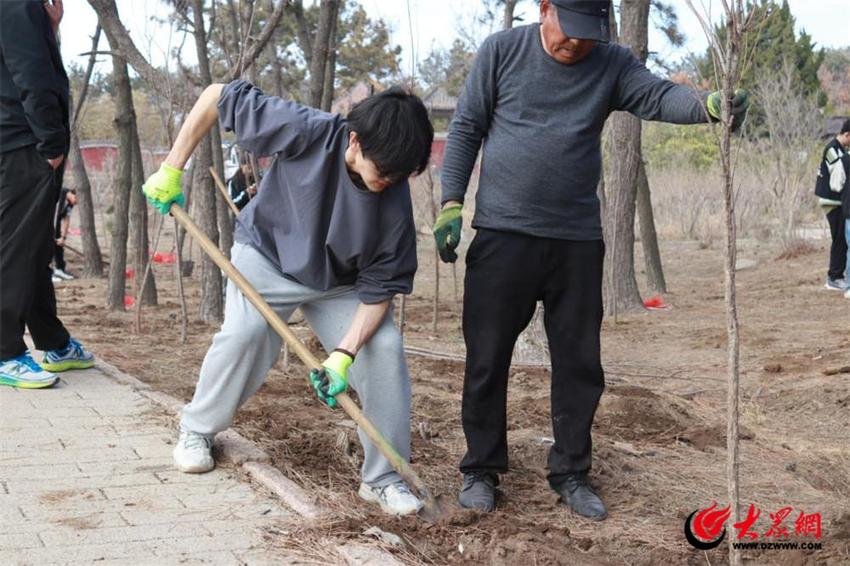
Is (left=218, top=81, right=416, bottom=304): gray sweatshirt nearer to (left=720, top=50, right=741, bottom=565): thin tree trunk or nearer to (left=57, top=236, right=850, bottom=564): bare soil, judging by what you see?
(left=57, top=236, right=850, bottom=564): bare soil

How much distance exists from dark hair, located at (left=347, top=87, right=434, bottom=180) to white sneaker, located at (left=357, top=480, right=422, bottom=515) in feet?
A: 3.69

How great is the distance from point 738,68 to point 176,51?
625 cm

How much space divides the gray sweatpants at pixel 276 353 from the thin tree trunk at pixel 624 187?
6.43m

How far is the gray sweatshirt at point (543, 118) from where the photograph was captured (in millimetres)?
3736

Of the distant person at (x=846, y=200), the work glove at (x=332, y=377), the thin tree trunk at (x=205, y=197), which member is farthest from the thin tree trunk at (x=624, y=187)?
the work glove at (x=332, y=377)

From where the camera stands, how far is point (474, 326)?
12.8ft

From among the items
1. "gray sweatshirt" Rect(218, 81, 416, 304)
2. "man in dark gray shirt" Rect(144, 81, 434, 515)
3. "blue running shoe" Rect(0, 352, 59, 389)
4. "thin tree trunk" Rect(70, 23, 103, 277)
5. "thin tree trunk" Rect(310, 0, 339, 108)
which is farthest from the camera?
"thin tree trunk" Rect(70, 23, 103, 277)

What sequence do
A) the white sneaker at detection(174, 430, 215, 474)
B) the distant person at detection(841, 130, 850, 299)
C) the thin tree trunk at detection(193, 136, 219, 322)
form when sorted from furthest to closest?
the distant person at detection(841, 130, 850, 299) → the thin tree trunk at detection(193, 136, 219, 322) → the white sneaker at detection(174, 430, 215, 474)

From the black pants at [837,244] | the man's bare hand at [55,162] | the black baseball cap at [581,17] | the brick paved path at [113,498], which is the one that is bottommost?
the black pants at [837,244]

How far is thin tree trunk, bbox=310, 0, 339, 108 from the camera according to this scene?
27.6 feet

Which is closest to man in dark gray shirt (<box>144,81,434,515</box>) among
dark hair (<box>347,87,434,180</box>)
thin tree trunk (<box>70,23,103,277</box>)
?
dark hair (<box>347,87,434,180</box>)

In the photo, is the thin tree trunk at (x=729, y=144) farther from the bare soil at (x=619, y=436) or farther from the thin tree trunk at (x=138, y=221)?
the thin tree trunk at (x=138, y=221)

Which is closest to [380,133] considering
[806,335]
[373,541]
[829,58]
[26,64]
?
[373,541]

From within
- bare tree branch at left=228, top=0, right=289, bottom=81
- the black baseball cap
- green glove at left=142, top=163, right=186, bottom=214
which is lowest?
green glove at left=142, top=163, right=186, bottom=214
